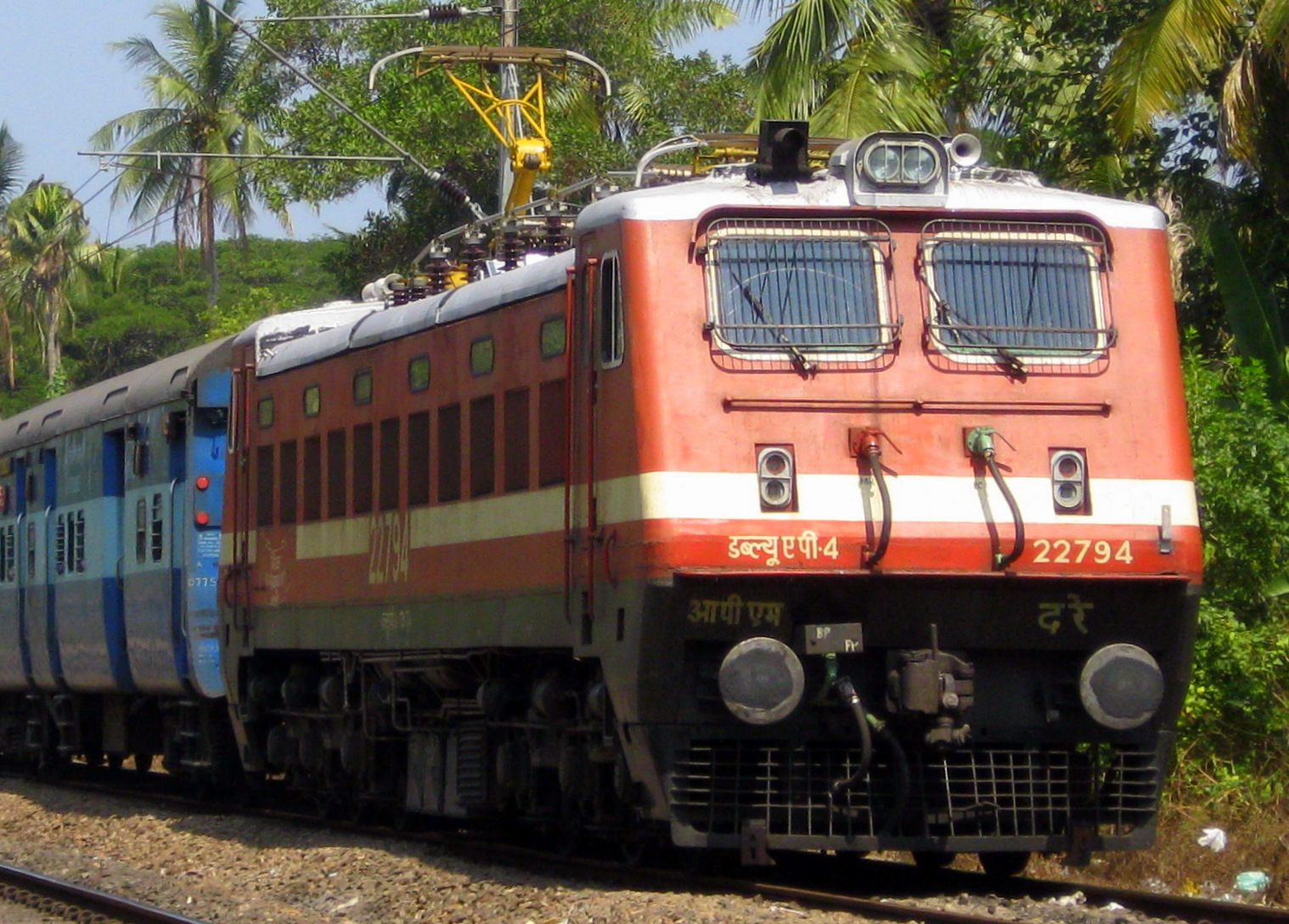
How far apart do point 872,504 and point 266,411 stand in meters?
6.47

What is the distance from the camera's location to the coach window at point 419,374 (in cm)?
1259

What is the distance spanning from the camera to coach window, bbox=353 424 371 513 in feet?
43.9

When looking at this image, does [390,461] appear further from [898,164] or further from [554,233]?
[898,164]

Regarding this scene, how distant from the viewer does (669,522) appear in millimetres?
9625

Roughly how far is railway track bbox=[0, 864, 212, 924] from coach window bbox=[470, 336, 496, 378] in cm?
322

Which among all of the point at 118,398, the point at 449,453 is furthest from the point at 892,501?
the point at 118,398

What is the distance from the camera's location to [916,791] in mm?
10141

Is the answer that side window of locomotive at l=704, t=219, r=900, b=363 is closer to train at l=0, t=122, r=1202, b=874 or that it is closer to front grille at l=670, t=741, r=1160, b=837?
train at l=0, t=122, r=1202, b=874

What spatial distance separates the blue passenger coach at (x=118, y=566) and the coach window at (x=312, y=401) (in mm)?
2371

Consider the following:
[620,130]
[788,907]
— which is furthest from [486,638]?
[620,130]

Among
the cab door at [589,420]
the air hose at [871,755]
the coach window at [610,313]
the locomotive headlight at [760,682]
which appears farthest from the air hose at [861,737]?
the coach window at [610,313]

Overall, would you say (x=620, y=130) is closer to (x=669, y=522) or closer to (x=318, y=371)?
(x=318, y=371)

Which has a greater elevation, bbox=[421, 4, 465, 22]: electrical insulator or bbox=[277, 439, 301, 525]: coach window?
bbox=[421, 4, 465, 22]: electrical insulator

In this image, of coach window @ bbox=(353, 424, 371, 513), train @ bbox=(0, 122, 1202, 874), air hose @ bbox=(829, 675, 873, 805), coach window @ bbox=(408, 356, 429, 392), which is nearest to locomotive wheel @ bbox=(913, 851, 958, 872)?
train @ bbox=(0, 122, 1202, 874)
